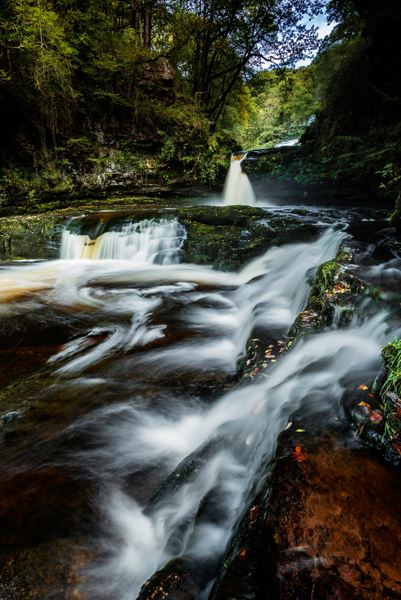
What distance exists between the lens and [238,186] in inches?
533

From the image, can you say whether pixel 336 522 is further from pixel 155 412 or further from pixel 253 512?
pixel 155 412

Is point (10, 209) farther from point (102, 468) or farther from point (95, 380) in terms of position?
point (102, 468)

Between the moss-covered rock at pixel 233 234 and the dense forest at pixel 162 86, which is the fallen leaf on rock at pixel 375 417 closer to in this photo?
the moss-covered rock at pixel 233 234

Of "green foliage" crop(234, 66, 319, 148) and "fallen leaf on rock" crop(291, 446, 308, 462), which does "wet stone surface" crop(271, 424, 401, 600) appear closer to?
"fallen leaf on rock" crop(291, 446, 308, 462)

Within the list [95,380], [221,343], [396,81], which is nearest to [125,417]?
[95,380]

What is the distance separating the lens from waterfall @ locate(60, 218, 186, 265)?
8820 millimetres

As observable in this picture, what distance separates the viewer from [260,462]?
1819 millimetres

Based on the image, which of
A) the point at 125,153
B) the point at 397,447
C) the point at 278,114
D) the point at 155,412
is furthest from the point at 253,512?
the point at 278,114

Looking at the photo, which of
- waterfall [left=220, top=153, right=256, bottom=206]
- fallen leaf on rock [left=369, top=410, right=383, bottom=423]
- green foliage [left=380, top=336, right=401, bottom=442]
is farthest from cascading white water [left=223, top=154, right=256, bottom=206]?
fallen leaf on rock [left=369, top=410, right=383, bottom=423]

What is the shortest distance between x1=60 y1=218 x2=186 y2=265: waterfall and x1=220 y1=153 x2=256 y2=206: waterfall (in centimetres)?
584

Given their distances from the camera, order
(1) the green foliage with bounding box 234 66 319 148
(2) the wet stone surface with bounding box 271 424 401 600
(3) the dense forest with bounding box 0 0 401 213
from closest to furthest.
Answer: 1. (2) the wet stone surface with bounding box 271 424 401 600
2. (3) the dense forest with bounding box 0 0 401 213
3. (1) the green foliage with bounding box 234 66 319 148

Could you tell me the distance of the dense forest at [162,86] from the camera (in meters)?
8.65

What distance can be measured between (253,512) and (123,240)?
8.52 metres

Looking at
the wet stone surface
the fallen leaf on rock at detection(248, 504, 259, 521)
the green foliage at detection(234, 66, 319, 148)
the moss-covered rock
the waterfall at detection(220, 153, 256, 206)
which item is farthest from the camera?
the green foliage at detection(234, 66, 319, 148)
